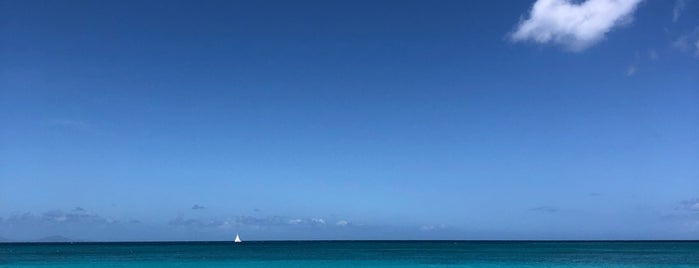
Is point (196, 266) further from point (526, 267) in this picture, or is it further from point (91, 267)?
point (526, 267)

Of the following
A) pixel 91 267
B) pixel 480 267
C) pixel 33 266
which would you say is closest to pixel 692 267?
pixel 480 267

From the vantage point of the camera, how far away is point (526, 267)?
42062mm

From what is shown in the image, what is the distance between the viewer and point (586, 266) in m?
40.9

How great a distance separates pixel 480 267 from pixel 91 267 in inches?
1070

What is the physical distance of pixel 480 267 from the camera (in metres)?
40.8

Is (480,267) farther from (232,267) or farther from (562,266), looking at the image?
(232,267)

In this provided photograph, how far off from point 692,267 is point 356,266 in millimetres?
22720

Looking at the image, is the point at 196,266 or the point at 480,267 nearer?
the point at 480,267

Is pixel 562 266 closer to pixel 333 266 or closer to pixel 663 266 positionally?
pixel 663 266

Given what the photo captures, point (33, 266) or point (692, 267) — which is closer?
point (692, 267)

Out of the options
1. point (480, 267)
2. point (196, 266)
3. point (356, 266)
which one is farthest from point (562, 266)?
point (196, 266)

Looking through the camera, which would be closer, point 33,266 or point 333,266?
point 333,266

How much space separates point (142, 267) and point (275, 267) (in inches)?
370

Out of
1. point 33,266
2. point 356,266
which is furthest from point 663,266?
point 33,266
